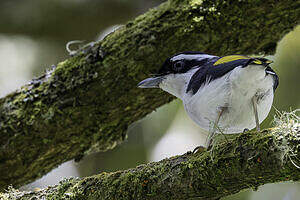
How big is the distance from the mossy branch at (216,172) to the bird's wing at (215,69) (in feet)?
1.87

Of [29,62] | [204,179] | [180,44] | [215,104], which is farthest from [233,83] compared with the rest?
[29,62]

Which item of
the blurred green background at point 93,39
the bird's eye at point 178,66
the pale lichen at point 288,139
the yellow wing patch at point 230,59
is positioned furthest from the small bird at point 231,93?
the blurred green background at point 93,39

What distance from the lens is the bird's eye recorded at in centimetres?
298

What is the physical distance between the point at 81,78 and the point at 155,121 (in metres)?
2.98

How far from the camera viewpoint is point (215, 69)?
2.47 metres

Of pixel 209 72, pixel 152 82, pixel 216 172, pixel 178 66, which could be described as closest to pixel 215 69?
pixel 209 72

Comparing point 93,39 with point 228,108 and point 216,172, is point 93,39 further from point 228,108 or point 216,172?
point 216,172

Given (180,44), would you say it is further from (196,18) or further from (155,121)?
(155,121)

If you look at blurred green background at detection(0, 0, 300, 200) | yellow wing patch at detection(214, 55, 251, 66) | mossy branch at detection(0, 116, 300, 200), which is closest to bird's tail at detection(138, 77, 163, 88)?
yellow wing patch at detection(214, 55, 251, 66)

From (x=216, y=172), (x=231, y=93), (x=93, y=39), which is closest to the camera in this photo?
(x=216, y=172)

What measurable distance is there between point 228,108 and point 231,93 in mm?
116

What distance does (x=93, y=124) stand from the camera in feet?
11.4

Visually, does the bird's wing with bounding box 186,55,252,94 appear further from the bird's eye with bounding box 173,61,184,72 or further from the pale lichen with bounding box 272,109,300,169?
the pale lichen with bounding box 272,109,300,169

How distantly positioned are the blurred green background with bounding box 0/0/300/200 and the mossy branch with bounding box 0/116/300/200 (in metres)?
3.45
